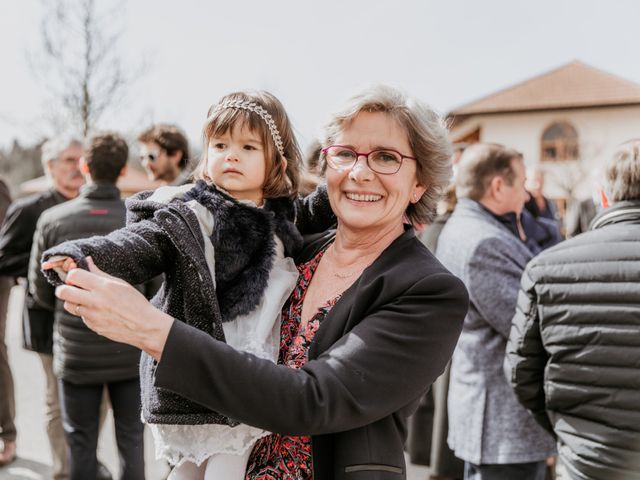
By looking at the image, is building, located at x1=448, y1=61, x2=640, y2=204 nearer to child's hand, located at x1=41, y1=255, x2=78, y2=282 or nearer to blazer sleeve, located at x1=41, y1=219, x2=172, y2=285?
blazer sleeve, located at x1=41, y1=219, x2=172, y2=285

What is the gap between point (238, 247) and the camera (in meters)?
1.67

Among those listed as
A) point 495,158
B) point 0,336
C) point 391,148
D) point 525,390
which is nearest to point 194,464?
point 391,148

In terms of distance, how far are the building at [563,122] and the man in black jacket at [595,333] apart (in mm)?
25838

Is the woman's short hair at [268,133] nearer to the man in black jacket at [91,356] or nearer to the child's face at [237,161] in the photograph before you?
the child's face at [237,161]

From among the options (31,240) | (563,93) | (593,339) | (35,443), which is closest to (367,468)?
(593,339)

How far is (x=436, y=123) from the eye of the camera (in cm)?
167

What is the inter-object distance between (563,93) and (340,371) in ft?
99.0

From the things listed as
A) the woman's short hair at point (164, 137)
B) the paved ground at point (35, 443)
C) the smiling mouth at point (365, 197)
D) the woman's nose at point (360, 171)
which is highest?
the woman's short hair at point (164, 137)

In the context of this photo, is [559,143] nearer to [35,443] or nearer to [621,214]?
[35,443]

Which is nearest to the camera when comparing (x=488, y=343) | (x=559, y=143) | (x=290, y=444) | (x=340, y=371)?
(x=340, y=371)

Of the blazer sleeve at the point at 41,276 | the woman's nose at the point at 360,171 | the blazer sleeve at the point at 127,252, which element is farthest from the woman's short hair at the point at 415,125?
the blazer sleeve at the point at 41,276

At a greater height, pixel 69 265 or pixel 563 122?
pixel 563 122

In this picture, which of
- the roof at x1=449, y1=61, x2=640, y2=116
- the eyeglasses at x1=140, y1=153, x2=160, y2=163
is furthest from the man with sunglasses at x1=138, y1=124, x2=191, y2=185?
the roof at x1=449, y1=61, x2=640, y2=116

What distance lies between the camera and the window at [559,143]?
88.7 ft
